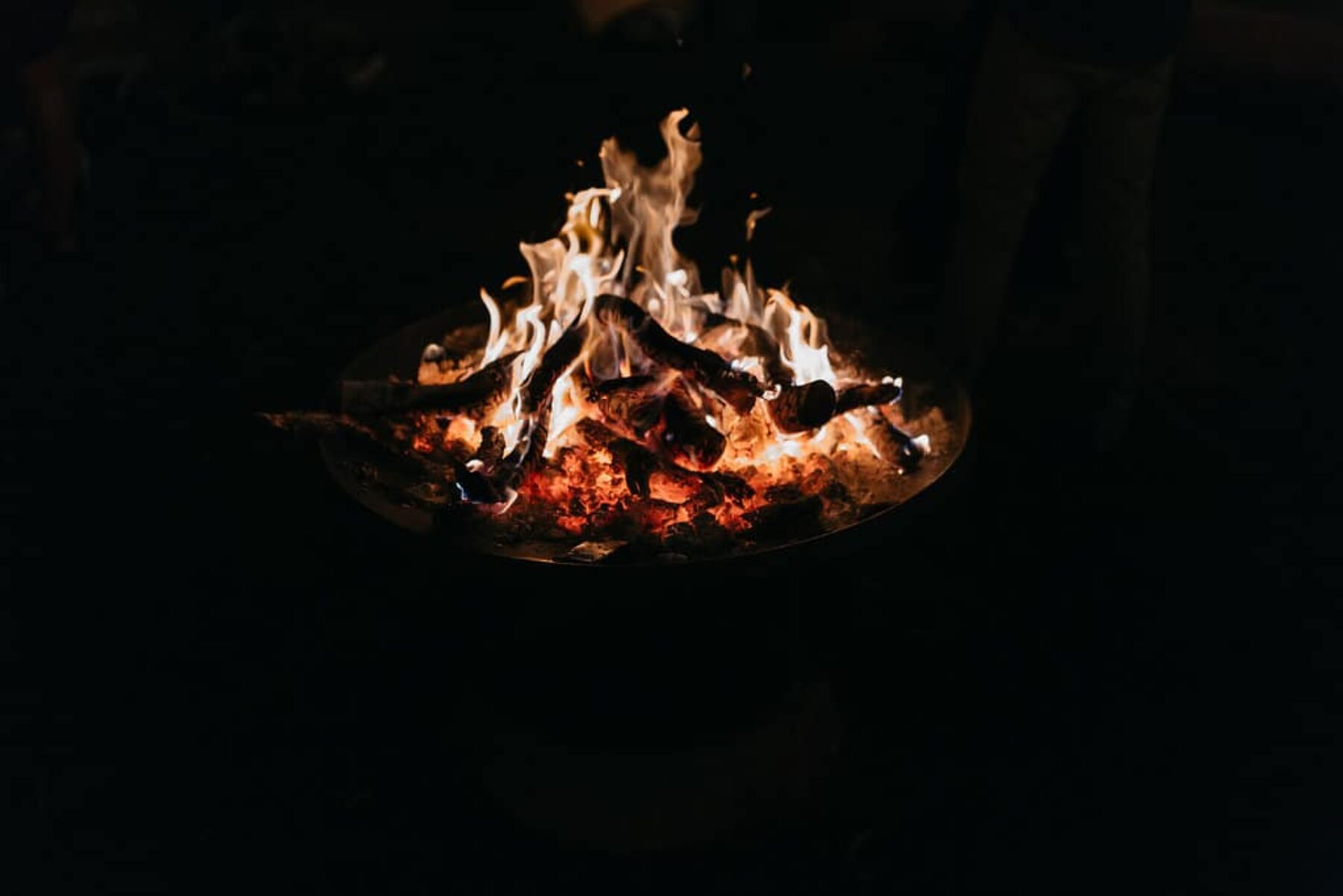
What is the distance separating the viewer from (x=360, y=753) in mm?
3215

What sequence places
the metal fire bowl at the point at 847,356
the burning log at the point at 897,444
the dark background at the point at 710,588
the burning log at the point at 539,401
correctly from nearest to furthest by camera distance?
the metal fire bowl at the point at 847,356 < the burning log at the point at 539,401 < the burning log at the point at 897,444 < the dark background at the point at 710,588

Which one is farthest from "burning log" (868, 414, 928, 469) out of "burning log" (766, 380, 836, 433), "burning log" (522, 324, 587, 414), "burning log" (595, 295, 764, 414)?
"burning log" (522, 324, 587, 414)

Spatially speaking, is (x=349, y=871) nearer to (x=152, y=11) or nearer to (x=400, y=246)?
(x=400, y=246)

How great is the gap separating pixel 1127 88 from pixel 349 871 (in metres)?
3.12

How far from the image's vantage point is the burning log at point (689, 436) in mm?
2578

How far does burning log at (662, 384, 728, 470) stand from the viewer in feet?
8.46

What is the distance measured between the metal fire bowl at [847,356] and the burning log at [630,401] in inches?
14.2

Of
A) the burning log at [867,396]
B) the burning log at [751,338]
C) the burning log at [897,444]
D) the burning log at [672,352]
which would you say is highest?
the burning log at [672,352]

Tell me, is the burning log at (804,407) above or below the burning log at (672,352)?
below

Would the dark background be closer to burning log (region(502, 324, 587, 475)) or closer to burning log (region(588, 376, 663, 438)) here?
burning log (region(502, 324, 587, 475))

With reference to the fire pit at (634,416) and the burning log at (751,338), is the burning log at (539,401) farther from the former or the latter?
the burning log at (751,338)

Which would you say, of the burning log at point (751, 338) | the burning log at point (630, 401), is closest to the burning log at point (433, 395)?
the burning log at point (630, 401)

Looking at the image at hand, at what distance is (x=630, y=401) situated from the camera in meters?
2.66

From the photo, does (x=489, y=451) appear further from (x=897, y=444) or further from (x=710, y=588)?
(x=897, y=444)
